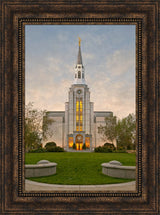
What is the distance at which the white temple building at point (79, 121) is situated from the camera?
3662 centimetres

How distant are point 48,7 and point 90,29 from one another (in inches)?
52.5

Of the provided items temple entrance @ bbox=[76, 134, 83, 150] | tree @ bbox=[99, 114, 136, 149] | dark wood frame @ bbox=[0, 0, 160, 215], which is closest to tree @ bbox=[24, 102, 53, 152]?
dark wood frame @ bbox=[0, 0, 160, 215]

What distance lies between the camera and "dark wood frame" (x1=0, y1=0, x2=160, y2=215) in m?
3.84

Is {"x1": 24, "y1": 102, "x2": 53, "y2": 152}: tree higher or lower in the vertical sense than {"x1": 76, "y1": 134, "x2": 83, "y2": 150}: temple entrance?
higher

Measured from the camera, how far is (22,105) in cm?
412

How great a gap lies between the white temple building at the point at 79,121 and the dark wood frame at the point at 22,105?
3243 centimetres

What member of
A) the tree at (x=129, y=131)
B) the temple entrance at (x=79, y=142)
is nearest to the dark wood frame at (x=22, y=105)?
the tree at (x=129, y=131)

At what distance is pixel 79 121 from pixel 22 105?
112 ft

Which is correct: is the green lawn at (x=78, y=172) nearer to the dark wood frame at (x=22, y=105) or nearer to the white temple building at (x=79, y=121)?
the dark wood frame at (x=22, y=105)

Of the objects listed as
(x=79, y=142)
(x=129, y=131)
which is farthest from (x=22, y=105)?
(x=79, y=142)

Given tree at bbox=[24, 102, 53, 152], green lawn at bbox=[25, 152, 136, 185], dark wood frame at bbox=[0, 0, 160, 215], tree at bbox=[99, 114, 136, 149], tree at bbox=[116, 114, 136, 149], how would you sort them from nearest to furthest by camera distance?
dark wood frame at bbox=[0, 0, 160, 215]
green lawn at bbox=[25, 152, 136, 185]
tree at bbox=[116, 114, 136, 149]
tree at bbox=[99, 114, 136, 149]
tree at bbox=[24, 102, 53, 152]

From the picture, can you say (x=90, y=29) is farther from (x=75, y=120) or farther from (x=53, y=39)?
(x=75, y=120)

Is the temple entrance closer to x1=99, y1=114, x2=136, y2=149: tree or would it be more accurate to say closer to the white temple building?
the white temple building

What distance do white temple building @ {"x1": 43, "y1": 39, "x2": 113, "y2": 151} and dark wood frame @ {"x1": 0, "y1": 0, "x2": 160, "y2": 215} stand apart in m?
32.4
